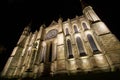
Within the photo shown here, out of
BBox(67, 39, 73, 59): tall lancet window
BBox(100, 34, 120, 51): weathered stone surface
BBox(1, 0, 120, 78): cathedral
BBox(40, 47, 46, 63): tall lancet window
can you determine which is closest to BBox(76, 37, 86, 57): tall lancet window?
BBox(1, 0, 120, 78): cathedral

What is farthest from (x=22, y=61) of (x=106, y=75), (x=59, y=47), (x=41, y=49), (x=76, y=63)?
(x=106, y=75)

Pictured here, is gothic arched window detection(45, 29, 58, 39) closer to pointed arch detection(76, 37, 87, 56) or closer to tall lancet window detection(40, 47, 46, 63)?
tall lancet window detection(40, 47, 46, 63)

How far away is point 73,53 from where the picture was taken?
14.6 m

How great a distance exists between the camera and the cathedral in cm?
1130

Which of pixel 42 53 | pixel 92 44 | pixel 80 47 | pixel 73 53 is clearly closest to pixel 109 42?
pixel 92 44

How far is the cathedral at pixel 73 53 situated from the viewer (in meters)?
11.3

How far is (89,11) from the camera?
1855cm

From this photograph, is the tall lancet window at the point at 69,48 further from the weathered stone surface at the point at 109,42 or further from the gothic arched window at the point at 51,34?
the weathered stone surface at the point at 109,42

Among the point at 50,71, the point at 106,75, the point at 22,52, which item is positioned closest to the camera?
the point at 106,75

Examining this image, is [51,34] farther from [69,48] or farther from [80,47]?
[80,47]

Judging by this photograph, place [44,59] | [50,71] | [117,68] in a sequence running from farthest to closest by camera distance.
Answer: [44,59] < [50,71] < [117,68]

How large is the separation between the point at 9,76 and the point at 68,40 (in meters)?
13.8

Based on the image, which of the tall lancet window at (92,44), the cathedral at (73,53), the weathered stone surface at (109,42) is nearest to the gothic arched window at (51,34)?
the cathedral at (73,53)

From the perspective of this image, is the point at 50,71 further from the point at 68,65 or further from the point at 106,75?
the point at 106,75
